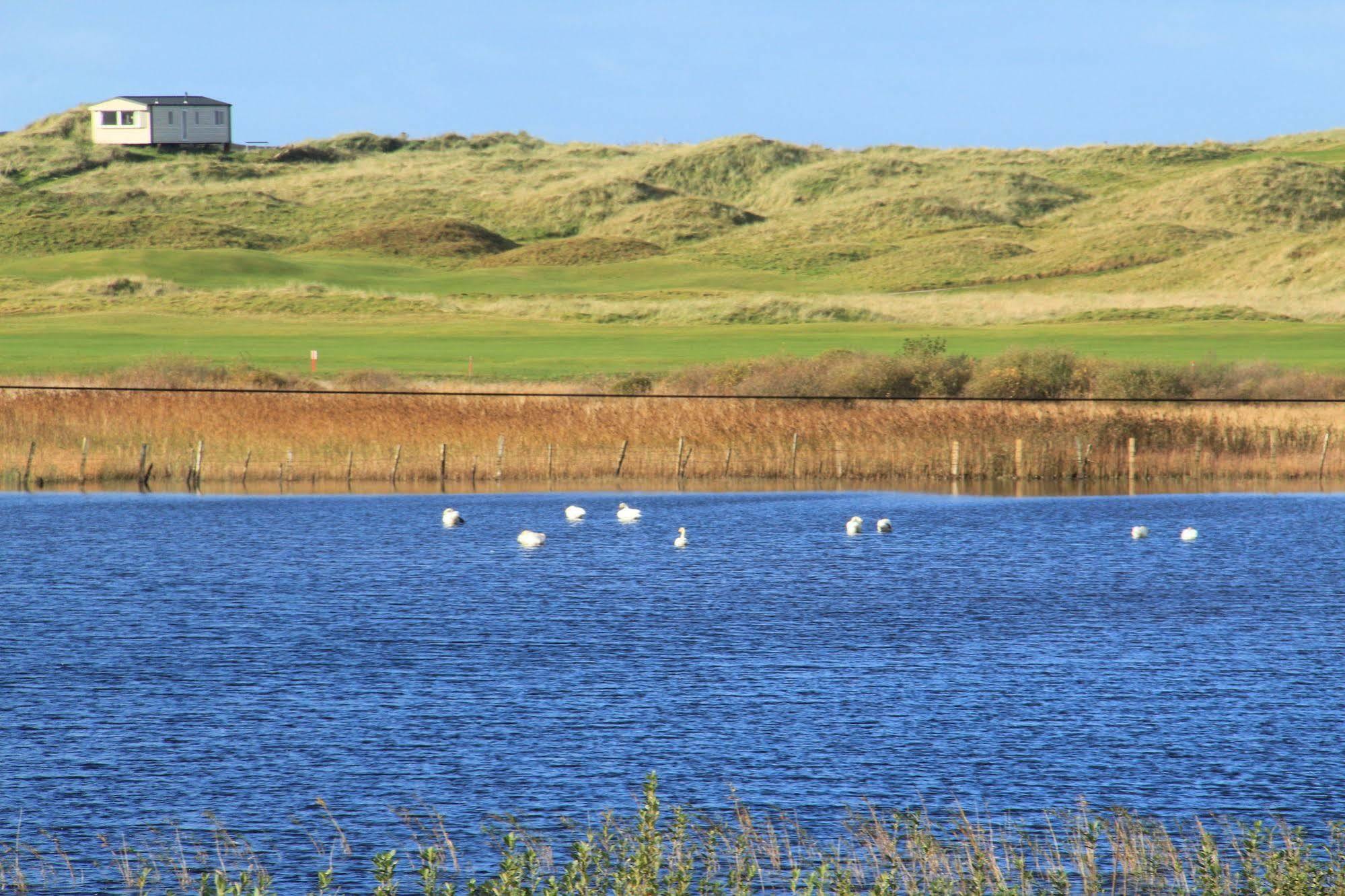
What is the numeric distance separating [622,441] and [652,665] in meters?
27.7

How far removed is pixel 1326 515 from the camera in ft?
157

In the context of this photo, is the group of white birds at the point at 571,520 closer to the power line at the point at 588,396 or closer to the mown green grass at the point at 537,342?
the power line at the point at 588,396

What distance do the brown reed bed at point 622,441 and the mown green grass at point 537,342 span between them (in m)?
13.9

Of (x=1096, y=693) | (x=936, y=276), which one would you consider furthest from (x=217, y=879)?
(x=936, y=276)

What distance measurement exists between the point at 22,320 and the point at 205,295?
2060 centimetres

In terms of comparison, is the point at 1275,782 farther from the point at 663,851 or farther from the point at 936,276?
the point at 936,276

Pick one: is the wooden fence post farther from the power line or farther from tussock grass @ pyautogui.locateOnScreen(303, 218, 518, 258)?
tussock grass @ pyautogui.locateOnScreen(303, 218, 518, 258)

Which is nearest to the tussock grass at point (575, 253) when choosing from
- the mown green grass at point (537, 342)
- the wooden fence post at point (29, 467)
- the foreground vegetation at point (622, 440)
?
the mown green grass at point (537, 342)

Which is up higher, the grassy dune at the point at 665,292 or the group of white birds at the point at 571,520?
the grassy dune at the point at 665,292

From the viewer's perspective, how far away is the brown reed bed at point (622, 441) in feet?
180

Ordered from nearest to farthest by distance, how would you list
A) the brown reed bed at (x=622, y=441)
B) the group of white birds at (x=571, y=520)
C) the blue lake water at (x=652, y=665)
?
the blue lake water at (x=652, y=665) < the group of white birds at (x=571, y=520) < the brown reed bed at (x=622, y=441)

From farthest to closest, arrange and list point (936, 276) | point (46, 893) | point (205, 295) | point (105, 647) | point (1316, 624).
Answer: point (936, 276) → point (205, 295) → point (1316, 624) → point (105, 647) → point (46, 893)

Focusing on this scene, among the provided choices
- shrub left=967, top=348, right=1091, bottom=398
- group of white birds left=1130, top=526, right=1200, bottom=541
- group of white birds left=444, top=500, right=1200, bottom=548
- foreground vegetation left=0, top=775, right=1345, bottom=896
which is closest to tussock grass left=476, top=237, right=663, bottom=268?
shrub left=967, top=348, right=1091, bottom=398

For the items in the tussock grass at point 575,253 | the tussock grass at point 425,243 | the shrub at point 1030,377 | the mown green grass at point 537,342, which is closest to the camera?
the shrub at point 1030,377
